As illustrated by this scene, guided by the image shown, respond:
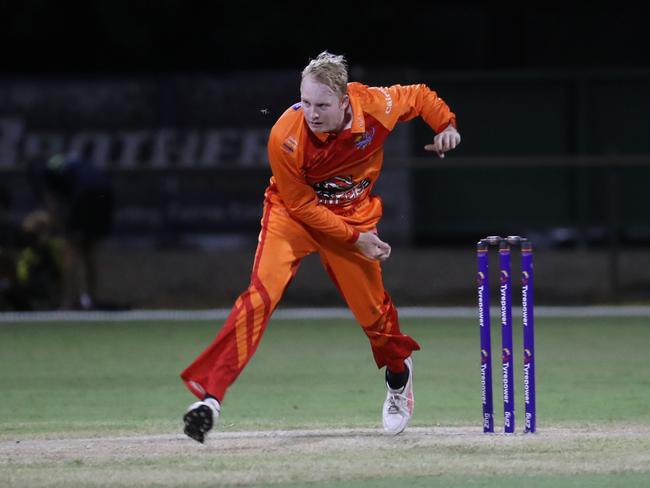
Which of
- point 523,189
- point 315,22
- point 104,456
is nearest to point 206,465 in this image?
point 104,456

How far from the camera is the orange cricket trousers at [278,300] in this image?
752 cm

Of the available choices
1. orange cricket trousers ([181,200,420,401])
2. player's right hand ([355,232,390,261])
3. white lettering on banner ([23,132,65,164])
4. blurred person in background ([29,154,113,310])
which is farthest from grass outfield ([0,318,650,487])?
white lettering on banner ([23,132,65,164])

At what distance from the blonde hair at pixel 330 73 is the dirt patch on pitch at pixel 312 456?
179 cm

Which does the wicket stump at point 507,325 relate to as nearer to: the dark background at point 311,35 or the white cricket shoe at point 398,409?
the white cricket shoe at point 398,409

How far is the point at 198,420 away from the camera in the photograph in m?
7.24

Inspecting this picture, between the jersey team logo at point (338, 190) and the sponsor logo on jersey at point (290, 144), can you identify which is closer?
the sponsor logo on jersey at point (290, 144)

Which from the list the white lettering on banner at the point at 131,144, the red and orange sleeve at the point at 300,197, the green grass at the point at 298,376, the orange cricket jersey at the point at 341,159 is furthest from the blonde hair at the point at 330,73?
the white lettering on banner at the point at 131,144

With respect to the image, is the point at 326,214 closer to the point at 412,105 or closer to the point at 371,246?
the point at 371,246

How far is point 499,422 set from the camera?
863cm

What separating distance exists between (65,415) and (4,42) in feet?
42.4

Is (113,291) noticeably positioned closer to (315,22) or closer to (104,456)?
(315,22)

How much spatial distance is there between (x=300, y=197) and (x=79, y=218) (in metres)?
9.12

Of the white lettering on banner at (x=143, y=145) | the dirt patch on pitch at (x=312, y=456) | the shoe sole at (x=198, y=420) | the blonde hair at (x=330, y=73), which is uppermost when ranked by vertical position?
the blonde hair at (x=330, y=73)

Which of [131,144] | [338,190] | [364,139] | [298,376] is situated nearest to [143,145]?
[131,144]
